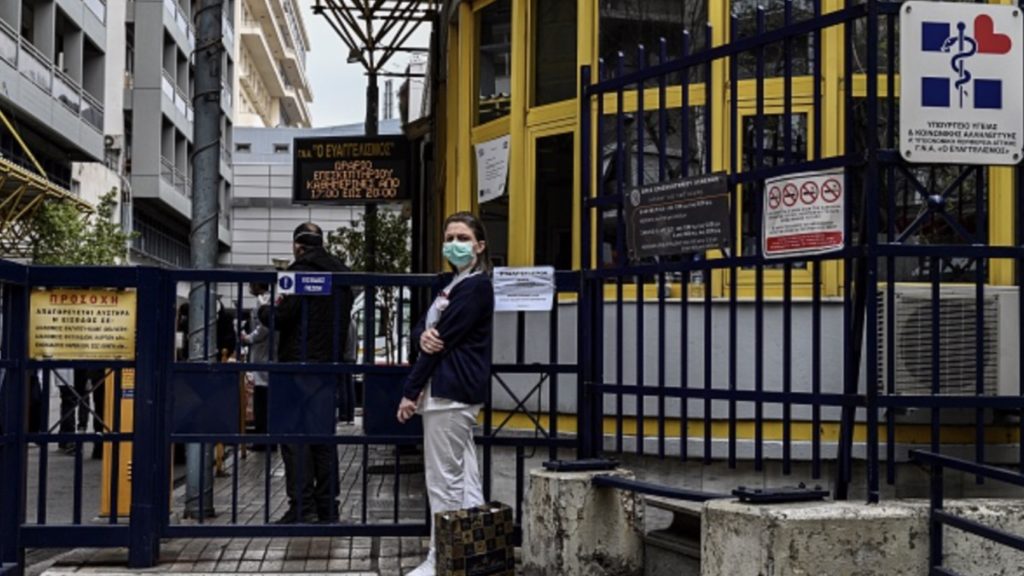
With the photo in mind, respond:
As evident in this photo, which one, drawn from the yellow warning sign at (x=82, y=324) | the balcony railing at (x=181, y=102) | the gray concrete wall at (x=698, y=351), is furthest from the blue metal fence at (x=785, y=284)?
the balcony railing at (x=181, y=102)

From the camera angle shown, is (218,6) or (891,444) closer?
(891,444)

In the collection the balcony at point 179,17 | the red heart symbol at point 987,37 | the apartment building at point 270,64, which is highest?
the apartment building at point 270,64

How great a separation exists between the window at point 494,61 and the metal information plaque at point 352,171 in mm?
5550

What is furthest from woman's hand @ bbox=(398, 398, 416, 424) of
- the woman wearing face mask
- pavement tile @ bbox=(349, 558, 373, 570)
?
pavement tile @ bbox=(349, 558, 373, 570)

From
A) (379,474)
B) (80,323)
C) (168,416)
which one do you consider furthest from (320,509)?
(379,474)

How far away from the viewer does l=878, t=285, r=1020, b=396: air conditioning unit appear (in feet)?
21.0

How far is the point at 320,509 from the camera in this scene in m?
8.08

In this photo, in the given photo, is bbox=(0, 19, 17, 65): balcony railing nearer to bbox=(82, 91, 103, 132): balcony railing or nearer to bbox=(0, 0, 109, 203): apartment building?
bbox=(0, 0, 109, 203): apartment building

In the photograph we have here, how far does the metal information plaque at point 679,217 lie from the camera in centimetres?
635

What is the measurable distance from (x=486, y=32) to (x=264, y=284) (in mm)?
3342

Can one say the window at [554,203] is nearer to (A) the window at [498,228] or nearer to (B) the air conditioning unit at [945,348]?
(A) the window at [498,228]

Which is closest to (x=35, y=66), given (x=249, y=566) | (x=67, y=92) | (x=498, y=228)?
(x=67, y=92)

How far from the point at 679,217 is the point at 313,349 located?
101 inches

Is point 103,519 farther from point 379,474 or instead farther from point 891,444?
point 891,444
